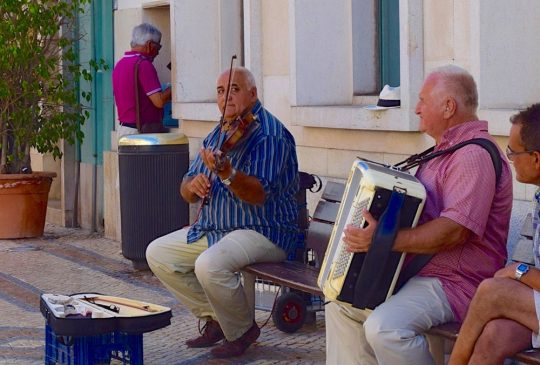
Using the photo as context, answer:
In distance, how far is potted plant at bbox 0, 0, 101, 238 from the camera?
11586 millimetres

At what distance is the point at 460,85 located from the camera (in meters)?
5.25

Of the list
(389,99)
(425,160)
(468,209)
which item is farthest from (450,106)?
(389,99)

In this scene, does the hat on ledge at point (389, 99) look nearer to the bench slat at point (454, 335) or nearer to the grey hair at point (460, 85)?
the grey hair at point (460, 85)

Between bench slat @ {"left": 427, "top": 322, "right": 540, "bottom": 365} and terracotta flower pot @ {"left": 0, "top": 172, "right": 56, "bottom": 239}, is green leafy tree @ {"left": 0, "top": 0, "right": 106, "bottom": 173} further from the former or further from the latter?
bench slat @ {"left": 427, "top": 322, "right": 540, "bottom": 365}

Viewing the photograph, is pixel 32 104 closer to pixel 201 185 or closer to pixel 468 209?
pixel 201 185

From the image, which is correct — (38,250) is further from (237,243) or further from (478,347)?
(478,347)

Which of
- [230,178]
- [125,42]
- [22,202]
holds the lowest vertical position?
[22,202]

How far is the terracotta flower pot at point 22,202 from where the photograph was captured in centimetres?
1192

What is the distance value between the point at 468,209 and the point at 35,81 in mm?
7609

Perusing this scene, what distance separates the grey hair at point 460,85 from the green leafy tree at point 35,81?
653cm

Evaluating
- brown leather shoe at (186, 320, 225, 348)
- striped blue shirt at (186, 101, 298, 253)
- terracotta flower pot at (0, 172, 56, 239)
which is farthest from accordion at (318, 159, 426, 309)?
terracotta flower pot at (0, 172, 56, 239)

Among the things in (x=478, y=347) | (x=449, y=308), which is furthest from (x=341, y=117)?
(x=478, y=347)

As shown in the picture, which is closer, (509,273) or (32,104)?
(509,273)

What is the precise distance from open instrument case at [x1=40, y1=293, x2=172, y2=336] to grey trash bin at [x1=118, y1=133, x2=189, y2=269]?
→ 9.97ft
